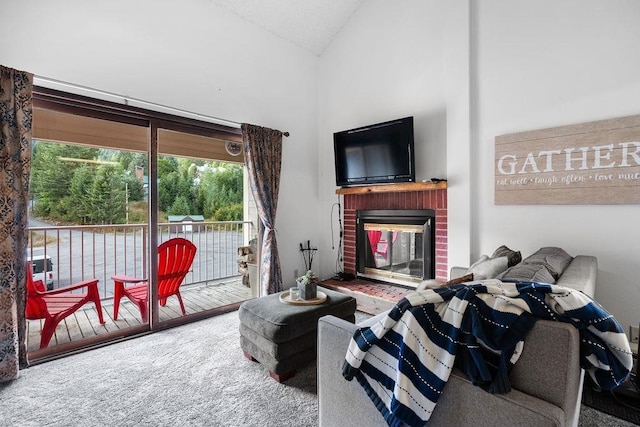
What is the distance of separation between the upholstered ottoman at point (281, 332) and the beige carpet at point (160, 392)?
0.10 metres

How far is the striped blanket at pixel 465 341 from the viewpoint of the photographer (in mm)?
855

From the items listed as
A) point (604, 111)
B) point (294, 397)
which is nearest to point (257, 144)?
point (294, 397)

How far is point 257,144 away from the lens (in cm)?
347

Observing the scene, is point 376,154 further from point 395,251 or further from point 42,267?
point 42,267

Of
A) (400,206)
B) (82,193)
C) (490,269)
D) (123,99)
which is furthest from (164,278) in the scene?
(490,269)

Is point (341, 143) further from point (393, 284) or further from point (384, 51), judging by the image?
point (393, 284)

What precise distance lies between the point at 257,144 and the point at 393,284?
2218 mm

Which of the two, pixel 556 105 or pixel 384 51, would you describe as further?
pixel 384 51

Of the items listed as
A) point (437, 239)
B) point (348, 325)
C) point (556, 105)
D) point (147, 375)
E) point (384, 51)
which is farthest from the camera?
point (384, 51)

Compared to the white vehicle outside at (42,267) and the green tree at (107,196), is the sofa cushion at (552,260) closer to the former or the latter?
the green tree at (107,196)

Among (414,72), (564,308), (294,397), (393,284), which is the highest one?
(414,72)

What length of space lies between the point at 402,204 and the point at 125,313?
10.6 feet

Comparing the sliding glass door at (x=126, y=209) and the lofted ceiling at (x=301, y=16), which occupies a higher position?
the lofted ceiling at (x=301, y=16)

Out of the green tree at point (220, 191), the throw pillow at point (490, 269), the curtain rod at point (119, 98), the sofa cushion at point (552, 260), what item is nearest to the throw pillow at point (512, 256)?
the sofa cushion at point (552, 260)
